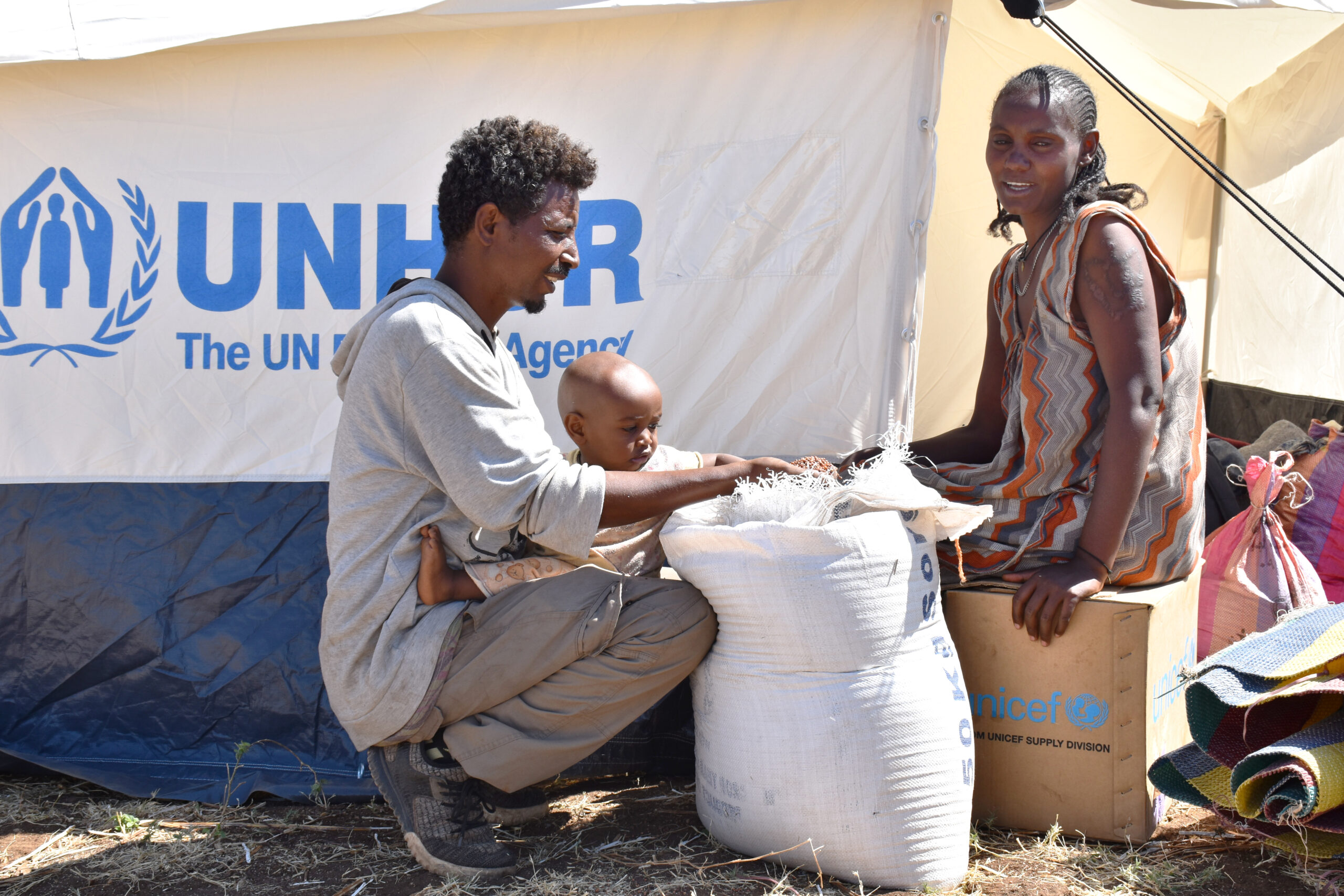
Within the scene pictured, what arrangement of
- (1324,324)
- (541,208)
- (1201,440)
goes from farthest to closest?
(1324,324) → (1201,440) → (541,208)

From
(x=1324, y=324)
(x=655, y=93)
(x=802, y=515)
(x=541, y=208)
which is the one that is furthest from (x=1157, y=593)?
(x=1324, y=324)

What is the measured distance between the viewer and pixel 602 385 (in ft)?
8.33

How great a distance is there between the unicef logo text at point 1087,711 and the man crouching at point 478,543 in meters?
0.79

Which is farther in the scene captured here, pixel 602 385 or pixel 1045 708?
pixel 602 385

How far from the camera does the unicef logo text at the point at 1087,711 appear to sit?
2.37 meters

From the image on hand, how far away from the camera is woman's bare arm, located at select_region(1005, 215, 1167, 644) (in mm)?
2307

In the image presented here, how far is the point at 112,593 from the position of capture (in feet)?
9.87

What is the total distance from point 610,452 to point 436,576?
0.51 m

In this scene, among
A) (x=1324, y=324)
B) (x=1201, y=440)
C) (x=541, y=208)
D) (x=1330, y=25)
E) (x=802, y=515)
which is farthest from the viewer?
(x=1324, y=324)

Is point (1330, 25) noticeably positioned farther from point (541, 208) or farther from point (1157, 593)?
point (541, 208)

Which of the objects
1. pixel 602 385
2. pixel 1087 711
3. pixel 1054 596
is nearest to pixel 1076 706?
pixel 1087 711

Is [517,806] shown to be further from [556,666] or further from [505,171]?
[505,171]

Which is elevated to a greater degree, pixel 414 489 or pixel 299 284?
pixel 299 284

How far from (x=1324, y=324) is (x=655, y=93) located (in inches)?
102
